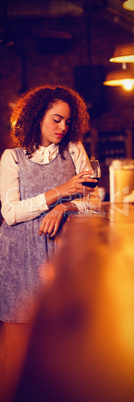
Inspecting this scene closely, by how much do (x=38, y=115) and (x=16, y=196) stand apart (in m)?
0.41

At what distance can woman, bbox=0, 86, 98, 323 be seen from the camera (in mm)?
1635

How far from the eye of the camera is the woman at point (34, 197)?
163cm

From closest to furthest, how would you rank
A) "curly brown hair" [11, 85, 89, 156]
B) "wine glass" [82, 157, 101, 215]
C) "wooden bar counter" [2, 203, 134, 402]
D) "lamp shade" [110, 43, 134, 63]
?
"wooden bar counter" [2, 203, 134, 402] < "wine glass" [82, 157, 101, 215] < "curly brown hair" [11, 85, 89, 156] < "lamp shade" [110, 43, 134, 63]

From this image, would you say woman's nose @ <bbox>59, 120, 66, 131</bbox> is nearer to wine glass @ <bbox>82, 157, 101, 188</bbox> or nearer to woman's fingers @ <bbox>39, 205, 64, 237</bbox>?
wine glass @ <bbox>82, 157, 101, 188</bbox>

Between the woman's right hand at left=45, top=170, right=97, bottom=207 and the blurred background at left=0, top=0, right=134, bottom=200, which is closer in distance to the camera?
the woman's right hand at left=45, top=170, right=97, bottom=207

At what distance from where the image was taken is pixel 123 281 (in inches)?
29.5

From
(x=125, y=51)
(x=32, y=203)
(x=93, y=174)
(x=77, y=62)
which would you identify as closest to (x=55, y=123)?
(x=93, y=174)

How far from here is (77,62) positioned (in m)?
8.40

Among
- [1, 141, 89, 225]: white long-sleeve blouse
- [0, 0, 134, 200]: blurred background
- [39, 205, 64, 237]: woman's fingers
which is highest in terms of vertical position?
[0, 0, 134, 200]: blurred background

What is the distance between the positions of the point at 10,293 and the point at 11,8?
7.64 metres

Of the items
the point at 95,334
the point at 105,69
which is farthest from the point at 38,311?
the point at 105,69

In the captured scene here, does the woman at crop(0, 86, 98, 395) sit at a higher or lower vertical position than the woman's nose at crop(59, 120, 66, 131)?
lower

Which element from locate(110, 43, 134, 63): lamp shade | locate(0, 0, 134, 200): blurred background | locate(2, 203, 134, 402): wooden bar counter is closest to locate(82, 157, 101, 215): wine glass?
locate(2, 203, 134, 402): wooden bar counter

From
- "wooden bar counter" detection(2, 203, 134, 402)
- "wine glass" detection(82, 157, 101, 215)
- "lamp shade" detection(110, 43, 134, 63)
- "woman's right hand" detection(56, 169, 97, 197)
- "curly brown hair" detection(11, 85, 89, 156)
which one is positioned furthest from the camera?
"lamp shade" detection(110, 43, 134, 63)
